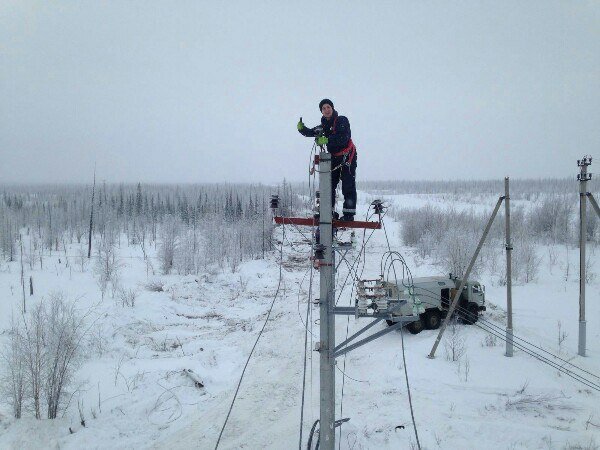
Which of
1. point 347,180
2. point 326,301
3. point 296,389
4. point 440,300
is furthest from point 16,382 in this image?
point 440,300

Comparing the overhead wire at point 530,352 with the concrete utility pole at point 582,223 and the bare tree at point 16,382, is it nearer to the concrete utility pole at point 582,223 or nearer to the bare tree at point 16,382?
the concrete utility pole at point 582,223

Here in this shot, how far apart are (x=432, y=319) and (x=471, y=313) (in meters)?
1.52

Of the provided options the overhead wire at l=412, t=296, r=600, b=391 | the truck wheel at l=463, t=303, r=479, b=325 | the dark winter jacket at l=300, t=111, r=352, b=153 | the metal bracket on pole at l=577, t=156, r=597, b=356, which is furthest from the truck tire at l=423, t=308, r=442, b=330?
the dark winter jacket at l=300, t=111, r=352, b=153

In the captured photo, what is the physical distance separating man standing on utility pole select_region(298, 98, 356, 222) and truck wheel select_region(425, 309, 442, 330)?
8993mm

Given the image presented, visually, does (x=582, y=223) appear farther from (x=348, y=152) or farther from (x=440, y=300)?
(x=348, y=152)

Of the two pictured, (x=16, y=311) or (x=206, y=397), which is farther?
(x=16, y=311)

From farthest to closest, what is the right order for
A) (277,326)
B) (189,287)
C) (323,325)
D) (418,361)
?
(189,287) → (277,326) → (418,361) → (323,325)

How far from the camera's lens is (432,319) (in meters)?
12.9

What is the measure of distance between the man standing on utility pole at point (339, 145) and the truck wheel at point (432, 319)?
29.5ft

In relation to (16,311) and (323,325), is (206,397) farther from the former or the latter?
(16,311)

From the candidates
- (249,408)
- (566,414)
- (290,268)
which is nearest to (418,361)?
(566,414)

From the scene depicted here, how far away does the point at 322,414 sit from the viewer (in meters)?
A: 4.52

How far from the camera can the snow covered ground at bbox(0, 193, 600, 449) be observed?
25.6ft

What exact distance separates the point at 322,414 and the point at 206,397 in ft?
21.3
